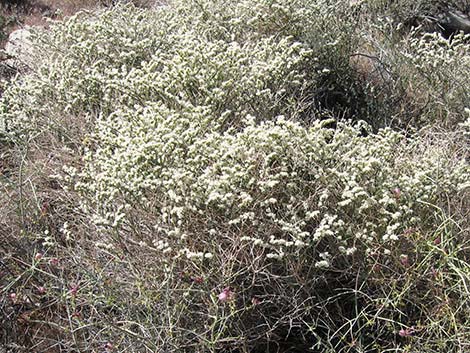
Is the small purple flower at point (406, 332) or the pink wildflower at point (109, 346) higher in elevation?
the small purple flower at point (406, 332)

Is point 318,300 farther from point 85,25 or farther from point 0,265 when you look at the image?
point 85,25

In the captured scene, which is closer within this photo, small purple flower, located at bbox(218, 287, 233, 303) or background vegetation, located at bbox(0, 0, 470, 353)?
small purple flower, located at bbox(218, 287, 233, 303)

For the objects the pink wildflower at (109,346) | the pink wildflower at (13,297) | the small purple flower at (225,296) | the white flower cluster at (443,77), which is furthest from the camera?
the white flower cluster at (443,77)

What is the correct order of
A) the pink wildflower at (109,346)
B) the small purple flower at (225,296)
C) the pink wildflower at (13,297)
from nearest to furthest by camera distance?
the small purple flower at (225,296), the pink wildflower at (109,346), the pink wildflower at (13,297)

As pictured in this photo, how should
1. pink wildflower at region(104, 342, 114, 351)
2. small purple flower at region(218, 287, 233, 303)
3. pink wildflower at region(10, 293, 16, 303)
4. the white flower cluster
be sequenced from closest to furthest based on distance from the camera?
1. small purple flower at region(218, 287, 233, 303)
2. pink wildflower at region(104, 342, 114, 351)
3. pink wildflower at region(10, 293, 16, 303)
4. the white flower cluster

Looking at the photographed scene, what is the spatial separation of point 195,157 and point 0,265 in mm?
1085

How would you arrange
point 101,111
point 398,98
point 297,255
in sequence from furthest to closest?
point 398,98 < point 101,111 < point 297,255

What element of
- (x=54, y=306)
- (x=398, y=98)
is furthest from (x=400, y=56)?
(x=54, y=306)

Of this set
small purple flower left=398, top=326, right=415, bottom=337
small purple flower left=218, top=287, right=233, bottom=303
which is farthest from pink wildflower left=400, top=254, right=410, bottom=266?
small purple flower left=218, top=287, right=233, bottom=303

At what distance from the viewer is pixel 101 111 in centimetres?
381

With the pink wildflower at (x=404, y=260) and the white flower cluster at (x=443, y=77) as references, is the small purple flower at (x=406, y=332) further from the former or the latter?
the white flower cluster at (x=443, y=77)

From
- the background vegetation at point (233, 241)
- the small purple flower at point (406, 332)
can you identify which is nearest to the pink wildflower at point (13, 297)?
the background vegetation at point (233, 241)

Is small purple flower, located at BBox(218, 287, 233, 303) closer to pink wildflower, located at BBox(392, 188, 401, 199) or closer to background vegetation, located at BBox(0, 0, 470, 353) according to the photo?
background vegetation, located at BBox(0, 0, 470, 353)

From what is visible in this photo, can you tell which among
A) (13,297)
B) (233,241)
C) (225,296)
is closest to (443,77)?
(233,241)
